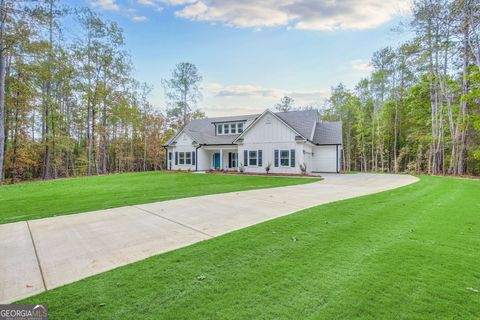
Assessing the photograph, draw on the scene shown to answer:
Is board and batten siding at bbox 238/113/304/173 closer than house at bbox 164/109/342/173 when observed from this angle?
Yes

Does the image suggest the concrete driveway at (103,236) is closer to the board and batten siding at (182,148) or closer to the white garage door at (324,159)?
the white garage door at (324,159)

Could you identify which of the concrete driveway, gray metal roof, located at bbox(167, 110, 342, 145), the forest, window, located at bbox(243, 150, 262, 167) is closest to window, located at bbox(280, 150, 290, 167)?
window, located at bbox(243, 150, 262, 167)

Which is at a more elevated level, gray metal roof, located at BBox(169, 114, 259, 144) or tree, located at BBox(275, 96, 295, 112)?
tree, located at BBox(275, 96, 295, 112)

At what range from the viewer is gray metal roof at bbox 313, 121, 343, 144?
841 inches

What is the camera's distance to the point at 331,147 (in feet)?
69.8

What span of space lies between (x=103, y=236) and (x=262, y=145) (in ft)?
53.1

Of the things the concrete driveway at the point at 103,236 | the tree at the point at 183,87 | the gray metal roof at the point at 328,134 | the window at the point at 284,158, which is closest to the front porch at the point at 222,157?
the window at the point at 284,158

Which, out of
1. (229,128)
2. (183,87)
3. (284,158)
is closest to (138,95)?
(183,87)

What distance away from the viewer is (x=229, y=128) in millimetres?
24016

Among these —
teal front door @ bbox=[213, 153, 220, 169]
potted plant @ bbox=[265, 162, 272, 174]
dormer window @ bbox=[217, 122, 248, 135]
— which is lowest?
potted plant @ bbox=[265, 162, 272, 174]

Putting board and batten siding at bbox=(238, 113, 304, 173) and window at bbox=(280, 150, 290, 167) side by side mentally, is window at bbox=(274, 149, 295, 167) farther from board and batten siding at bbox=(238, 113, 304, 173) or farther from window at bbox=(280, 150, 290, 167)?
board and batten siding at bbox=(238, 113, 304, 173)

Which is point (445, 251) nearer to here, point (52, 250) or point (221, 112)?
point (52, 250)

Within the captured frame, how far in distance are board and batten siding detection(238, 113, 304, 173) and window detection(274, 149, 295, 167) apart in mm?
235

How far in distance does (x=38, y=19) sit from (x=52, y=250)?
46.9ft
